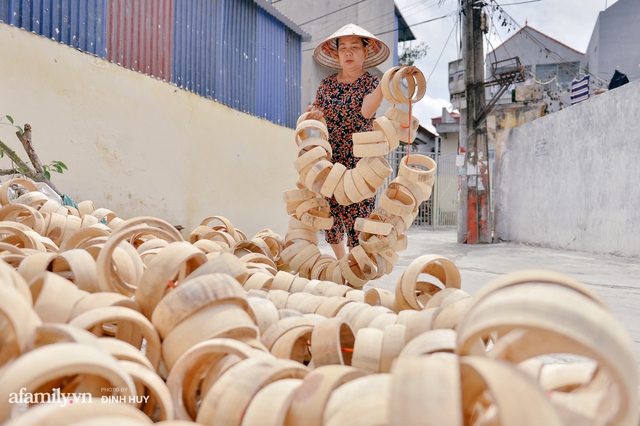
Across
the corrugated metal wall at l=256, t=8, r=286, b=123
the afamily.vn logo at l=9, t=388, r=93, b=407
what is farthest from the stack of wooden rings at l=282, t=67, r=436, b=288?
the corrugated metal wall at l=256, t=8, r=286, b=123

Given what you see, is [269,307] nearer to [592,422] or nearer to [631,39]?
[592,422]

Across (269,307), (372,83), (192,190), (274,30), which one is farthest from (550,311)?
(274,30)

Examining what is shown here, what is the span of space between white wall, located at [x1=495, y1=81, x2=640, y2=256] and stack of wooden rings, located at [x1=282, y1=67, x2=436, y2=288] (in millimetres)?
4073

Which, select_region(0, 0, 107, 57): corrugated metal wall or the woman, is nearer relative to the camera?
the woman

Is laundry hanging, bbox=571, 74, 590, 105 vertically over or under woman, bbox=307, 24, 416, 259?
over

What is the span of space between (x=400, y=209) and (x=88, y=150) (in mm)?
2766

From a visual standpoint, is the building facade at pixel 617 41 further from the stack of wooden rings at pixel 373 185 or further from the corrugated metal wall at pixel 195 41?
the stack of wooden rings at pixel 373 185

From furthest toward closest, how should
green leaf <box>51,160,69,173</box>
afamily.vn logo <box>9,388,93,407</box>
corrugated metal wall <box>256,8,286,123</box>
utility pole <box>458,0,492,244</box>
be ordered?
1. utility pole <box>458,0,492,244</box>
2. corrugated metal wall <box>256,8,286,123</box>
3. green leaf <box>51,160,69,173</box>
4. afamily.vn logo <box>9,388,93,407</box>

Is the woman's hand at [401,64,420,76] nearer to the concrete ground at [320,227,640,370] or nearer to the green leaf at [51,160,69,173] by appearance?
the concrete ground at [320,227,640,370]

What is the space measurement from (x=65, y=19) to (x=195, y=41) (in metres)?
1.47

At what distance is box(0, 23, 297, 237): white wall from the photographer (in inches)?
128

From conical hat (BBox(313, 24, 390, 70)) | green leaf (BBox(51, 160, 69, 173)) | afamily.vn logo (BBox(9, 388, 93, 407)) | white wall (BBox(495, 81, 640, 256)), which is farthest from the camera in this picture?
white wall (BBox(495, 81, 640, 256))

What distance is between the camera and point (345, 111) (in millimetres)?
2748

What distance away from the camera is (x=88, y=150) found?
3.65 meters
